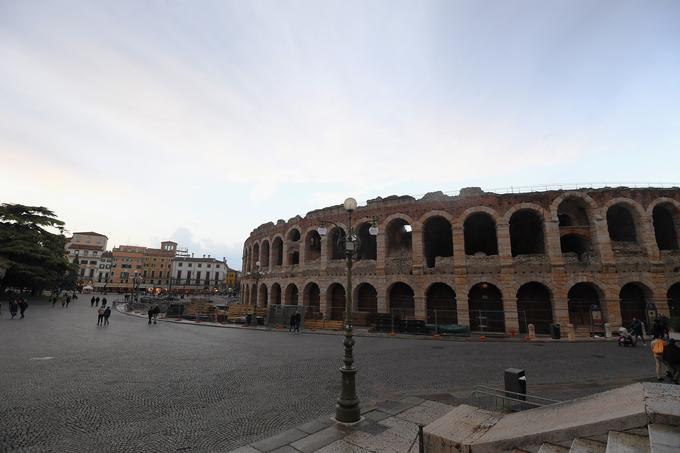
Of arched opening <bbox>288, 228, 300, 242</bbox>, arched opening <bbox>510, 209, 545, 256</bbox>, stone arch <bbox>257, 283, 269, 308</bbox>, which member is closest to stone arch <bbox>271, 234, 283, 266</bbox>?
arched opening <bbox>288, 228, 300, 242</bbox>

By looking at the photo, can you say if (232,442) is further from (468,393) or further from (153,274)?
(153,274)

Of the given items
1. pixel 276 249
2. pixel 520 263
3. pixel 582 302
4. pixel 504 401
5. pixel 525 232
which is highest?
pixel 525 232

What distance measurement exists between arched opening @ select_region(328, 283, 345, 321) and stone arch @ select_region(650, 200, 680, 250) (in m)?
24.8

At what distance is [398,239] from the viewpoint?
2884cm

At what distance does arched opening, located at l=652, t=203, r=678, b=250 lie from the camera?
23.3 m

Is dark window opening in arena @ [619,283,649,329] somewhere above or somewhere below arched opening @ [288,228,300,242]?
below

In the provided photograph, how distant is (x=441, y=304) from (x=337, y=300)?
9.64 meters

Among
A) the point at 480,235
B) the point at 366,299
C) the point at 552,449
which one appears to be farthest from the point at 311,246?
the point at 552,449

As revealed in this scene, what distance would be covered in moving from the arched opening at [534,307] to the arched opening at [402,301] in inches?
312

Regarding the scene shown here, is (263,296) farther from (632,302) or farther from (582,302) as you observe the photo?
(632,302)

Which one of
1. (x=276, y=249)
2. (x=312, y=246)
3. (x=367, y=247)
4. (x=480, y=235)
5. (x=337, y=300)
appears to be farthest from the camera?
(x=276, y=249)

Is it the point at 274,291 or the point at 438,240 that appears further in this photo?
the point at 274,291

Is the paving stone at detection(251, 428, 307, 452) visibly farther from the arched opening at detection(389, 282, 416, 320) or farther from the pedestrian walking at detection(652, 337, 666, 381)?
the arched opening at detection(389, 282, 416, 320)

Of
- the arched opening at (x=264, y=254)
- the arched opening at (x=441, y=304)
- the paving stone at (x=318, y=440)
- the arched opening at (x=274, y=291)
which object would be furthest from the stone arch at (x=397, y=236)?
the paving stone at (x=318, y=440)
